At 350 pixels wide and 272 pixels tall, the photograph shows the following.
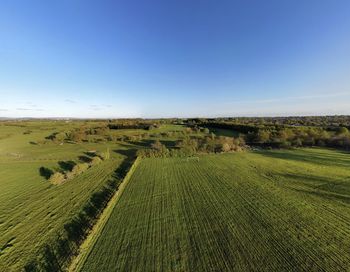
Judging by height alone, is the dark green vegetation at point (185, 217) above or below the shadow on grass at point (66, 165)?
above

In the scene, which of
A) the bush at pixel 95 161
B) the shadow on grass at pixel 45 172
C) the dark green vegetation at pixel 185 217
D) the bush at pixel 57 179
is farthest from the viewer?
the bush at pixel 95 161

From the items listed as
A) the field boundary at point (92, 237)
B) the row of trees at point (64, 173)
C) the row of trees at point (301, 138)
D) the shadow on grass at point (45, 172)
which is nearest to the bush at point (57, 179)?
the row of trees at point (64, 173)

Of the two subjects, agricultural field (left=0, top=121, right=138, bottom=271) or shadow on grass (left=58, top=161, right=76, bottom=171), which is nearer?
agricultural field (left=0, top=121, right=138, bottom=271)

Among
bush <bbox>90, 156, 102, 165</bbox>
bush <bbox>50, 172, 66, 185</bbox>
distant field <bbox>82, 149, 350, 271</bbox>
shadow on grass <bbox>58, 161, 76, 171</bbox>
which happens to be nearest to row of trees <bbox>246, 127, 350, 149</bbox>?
distant field <bbox>82, 149, 350, 271</bbox>

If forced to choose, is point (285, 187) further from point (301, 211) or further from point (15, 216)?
point (15, 216)

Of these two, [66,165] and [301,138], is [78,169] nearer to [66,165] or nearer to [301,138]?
[66,165]

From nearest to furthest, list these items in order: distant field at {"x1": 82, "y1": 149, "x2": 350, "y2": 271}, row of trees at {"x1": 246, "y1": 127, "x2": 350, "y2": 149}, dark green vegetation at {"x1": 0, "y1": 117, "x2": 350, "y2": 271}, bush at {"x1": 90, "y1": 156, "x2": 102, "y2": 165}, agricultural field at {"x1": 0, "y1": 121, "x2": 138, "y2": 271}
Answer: distant field at {"x1": 82, "y1": 149, "x2": 350, "y2": 271} < dark green vegetation at {"x1": 0, "y1": 117, "x2": 350, "y2": 271} < agricultural field at {"x1": 0, "y1": 121, "x2": 138, "y2": 271} < bush at {"x1": 90, "y1": 156, "x2": 102, "y2": 165} < row of trees at {"x1": 246, "y1": 127, "x2": 350, "y2": 149}

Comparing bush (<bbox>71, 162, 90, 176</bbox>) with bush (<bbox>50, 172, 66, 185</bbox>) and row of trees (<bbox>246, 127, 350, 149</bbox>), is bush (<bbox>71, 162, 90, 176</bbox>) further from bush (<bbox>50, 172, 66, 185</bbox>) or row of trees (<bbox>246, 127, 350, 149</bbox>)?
row of trees (<bbox>246, 127, 350, 149</bbox>)

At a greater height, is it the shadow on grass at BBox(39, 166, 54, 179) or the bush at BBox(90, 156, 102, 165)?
the bush at BBox(90, 156, 102, 165)

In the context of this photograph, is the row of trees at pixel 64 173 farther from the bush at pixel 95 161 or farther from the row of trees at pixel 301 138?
the row of trees at pixel 301 138
